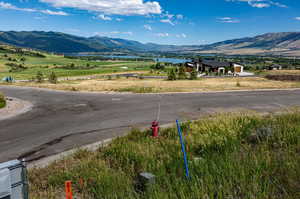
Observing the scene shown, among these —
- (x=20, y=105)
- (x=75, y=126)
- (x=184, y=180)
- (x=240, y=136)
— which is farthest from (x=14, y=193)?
(x=20, y=105)

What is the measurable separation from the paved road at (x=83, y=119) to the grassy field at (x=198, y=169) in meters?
2.31

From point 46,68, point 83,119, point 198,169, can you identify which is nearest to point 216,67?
point 83,119

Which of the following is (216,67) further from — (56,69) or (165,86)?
(56,69)

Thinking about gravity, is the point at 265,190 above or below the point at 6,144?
above

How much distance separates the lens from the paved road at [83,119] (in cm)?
862

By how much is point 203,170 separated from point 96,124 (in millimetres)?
8106

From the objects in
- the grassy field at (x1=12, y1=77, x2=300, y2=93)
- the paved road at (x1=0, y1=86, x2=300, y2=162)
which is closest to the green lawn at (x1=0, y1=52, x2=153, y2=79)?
the grassy field at (x1=12, y1=77, x2=300, y2=93)

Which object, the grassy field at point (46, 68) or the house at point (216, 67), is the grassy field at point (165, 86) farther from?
the grassy field at point (46, 68)

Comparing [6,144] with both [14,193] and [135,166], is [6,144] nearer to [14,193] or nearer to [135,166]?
[135,166]

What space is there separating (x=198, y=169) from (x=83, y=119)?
9321mm

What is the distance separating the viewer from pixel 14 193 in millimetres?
2539

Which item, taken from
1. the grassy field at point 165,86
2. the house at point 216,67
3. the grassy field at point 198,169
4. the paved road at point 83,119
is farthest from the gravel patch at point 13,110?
the house at point 216,67

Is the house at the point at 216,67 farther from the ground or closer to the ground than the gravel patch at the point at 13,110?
farther from the ground

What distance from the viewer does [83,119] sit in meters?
12.3
